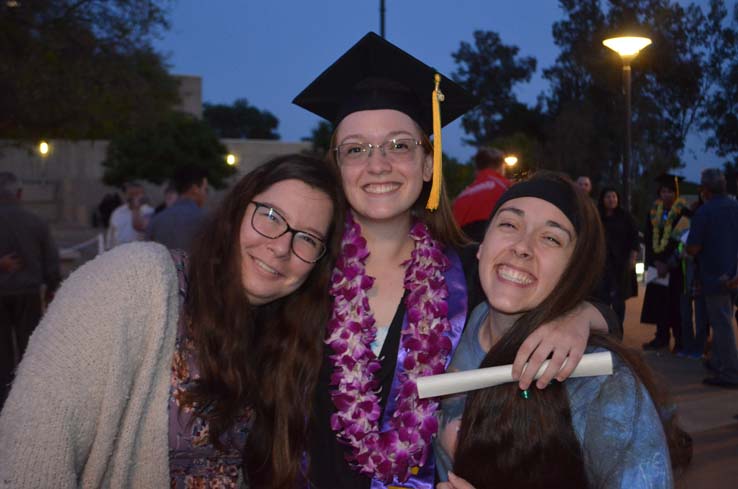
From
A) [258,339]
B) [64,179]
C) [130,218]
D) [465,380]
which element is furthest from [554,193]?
[64,179]

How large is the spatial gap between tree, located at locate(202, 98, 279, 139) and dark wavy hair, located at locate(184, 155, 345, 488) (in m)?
73.2

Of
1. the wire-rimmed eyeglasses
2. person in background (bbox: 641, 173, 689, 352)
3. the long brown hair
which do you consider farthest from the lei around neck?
the wire-rimmed eyeglasses

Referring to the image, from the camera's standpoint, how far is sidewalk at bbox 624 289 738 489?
468cm

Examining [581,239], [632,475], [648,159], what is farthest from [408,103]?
[648,159]

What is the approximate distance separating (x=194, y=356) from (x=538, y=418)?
3.11 ft

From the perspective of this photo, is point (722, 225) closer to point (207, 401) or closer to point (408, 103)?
point (408, 103)

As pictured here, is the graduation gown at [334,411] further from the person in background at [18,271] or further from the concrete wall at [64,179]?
the concrete wall at [64,179]

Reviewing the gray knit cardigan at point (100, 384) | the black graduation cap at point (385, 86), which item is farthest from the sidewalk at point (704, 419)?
the gray knit cardigan at point (100, 384)

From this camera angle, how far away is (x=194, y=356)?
2043 millimetres

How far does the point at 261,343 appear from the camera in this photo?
233 centimetres

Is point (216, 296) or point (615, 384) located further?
point (216, 296)

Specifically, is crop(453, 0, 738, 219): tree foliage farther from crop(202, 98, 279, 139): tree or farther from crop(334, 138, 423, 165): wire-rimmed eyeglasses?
crop(202, 98, 279, 139): tree

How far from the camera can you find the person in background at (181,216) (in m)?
6.07

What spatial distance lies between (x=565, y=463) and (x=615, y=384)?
0.23 m
